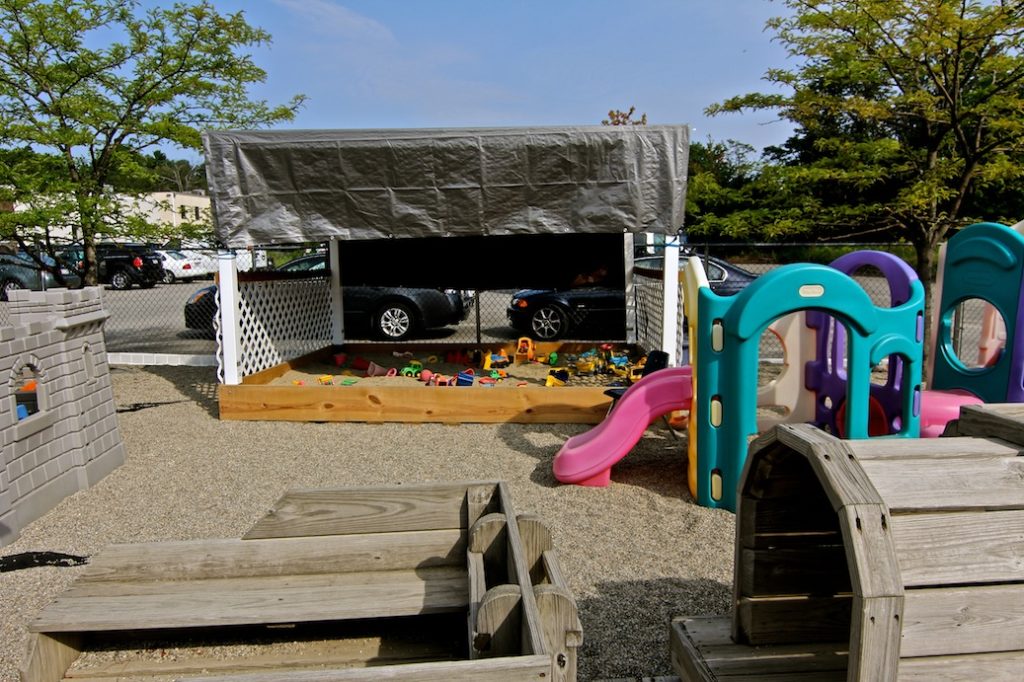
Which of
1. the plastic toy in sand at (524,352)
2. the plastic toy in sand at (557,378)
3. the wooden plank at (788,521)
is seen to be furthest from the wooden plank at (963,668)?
the plastic toy in sand at (524,352)

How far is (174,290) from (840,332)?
23200 mm

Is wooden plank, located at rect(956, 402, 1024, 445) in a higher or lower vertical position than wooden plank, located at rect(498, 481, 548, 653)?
higher

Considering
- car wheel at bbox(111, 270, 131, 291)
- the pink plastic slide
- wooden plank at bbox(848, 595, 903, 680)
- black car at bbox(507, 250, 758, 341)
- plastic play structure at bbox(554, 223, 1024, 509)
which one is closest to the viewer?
wooden plank at bbox(848, 595, 903, 680)

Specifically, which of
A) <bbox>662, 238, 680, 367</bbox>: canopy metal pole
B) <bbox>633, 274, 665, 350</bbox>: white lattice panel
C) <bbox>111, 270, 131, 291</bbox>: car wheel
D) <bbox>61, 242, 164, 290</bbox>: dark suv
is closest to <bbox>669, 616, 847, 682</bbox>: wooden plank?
<bbox>662, 238, 680, 367</bbox>: canopy metal pole

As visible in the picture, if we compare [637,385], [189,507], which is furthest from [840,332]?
[189,507]

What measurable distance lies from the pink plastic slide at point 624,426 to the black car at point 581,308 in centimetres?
671

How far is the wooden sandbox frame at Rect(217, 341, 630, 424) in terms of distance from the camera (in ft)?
22.4

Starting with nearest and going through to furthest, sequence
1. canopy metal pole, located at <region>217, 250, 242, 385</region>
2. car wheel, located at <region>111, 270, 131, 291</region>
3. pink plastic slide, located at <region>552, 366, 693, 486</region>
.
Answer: pink plastic slide, located at <region>552, 366, 693, 486</region>
canopy metal pole, located at <region>217, 250, 242, 385</region>
car wheel, located at <region>111, 270, 131, 291</region>

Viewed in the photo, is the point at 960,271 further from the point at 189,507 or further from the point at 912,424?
the point at 189,507

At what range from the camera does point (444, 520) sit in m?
3.16

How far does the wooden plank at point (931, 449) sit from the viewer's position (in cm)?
183

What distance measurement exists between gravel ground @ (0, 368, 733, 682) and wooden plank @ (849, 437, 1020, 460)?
1.50 meters

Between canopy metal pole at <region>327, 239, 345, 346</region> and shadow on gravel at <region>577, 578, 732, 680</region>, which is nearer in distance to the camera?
shadow on gravel at <region>577, 578, 732, 680</region>

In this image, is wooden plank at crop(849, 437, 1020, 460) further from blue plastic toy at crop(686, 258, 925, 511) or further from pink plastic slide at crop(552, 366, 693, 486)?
pink plastic slide at crop(552, 366, 693, 486)
